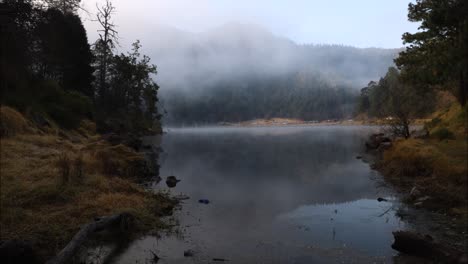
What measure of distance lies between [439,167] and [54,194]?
19.0 meters

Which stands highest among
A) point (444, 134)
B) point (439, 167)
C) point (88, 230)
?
point (444, 134)

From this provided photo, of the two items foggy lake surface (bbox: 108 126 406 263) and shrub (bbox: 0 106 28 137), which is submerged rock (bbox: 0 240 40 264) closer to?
foggy lake surface (bbox: 108 126 406 263)

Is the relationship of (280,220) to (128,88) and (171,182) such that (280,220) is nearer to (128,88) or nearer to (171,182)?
(171,182)

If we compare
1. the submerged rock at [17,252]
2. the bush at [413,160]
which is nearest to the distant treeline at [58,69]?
the submerged rock at [17,252]

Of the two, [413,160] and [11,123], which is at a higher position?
[11,123]

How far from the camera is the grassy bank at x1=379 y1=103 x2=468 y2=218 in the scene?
50.1 feet

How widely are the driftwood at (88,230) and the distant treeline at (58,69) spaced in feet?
33.9

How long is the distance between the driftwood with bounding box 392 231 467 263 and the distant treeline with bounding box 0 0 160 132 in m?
16.5

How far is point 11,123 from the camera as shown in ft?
77.7

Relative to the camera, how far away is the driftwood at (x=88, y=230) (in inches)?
349

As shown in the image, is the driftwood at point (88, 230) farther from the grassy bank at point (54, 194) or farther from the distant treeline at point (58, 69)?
the distant treeline at point (58, 69)

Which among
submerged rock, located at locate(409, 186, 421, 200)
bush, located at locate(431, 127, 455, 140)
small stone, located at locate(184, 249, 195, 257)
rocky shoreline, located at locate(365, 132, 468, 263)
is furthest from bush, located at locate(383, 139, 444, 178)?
small stone, located at locate(184, 249, 195, 257)

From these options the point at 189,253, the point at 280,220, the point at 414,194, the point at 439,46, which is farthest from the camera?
the point at 439,46

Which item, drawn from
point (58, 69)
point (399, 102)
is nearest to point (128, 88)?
point (58, 69)
